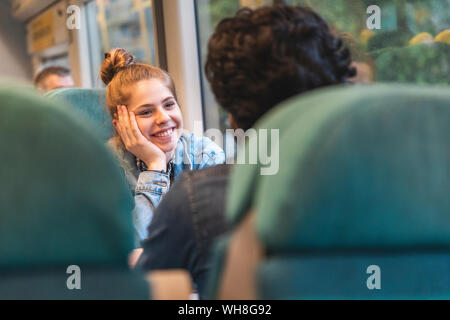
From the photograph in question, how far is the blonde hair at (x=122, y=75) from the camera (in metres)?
1.79

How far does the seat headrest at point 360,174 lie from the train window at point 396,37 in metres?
0.97

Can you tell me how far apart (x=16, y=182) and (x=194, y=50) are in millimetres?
2578

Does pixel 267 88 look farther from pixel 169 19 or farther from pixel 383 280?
pixel 169 19

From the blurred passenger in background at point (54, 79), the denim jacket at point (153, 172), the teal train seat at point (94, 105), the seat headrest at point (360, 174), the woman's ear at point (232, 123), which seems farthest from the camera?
the blurred passenger in background at point (54, 79)

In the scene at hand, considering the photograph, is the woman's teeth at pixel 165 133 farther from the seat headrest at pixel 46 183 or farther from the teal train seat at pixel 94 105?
the seat headrest at pixel 46 183

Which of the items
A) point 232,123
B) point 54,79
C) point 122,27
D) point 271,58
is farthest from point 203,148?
point 122,27

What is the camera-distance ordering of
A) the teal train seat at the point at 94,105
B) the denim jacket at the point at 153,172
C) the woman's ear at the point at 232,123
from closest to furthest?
the woman's ear at the point at 232,123 < the denim jacket at the point at 153,172 < the teal train seat at the point at 94,105

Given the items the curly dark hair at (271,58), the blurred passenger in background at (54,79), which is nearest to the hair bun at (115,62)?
the curly dark hair at (271,58)

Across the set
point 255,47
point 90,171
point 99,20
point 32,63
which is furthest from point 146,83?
point 32,63

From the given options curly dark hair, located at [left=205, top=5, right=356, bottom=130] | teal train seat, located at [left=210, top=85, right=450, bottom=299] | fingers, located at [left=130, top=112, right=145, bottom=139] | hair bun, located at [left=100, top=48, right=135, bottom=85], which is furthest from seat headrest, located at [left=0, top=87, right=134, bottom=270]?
hair bun, located at [left=100, top=48, right=135, bottom=85]

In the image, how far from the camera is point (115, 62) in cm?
191

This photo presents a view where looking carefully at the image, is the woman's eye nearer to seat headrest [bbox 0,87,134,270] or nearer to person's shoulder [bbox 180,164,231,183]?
person's shoulder [bbox 180,164,231,183]

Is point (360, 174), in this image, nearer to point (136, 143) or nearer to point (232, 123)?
point (232, 123)

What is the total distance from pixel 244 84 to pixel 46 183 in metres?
0.39
